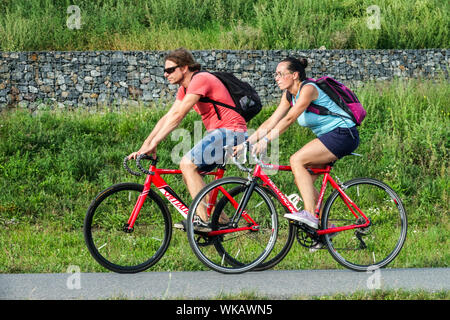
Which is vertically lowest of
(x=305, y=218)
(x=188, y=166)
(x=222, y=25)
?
(x=305, y=218)

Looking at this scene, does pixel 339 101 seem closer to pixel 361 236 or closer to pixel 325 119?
pixel 325 119

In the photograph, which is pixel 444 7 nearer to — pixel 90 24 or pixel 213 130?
pixel 90 24

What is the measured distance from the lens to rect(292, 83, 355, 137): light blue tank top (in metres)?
6.17

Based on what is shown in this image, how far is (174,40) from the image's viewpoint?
53.5 ft

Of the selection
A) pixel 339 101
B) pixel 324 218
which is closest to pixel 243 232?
pixel 324 218

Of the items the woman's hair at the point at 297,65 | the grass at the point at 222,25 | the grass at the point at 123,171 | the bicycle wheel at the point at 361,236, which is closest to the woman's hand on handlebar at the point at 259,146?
the woman's hair at the point at 297,65

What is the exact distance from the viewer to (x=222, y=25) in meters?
18.6

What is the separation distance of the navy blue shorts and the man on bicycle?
732 mm

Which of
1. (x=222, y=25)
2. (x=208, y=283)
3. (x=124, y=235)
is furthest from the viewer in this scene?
(x=222, y=25)

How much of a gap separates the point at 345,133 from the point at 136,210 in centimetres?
198

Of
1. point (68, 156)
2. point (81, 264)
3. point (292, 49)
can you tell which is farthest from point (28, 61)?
point (81, 264)

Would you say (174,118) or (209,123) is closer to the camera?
(174,118)

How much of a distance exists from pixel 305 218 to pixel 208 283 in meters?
1.02

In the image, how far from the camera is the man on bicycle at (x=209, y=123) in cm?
604
